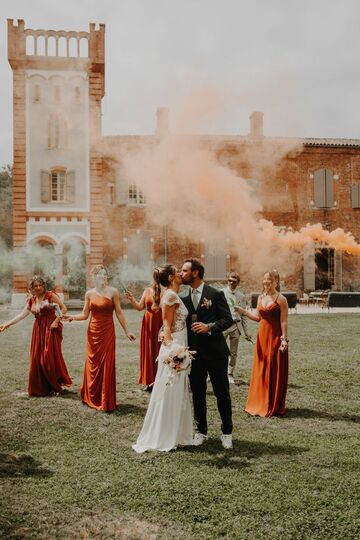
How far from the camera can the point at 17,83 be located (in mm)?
28344

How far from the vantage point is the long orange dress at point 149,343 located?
912 cm

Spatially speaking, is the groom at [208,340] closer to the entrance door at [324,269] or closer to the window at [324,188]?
the entrance door at [324,269]

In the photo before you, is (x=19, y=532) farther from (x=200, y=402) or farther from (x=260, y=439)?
(x=260, y=439)

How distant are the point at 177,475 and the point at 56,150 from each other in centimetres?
2564

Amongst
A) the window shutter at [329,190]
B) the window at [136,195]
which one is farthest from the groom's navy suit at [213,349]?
the window shutter at [329,190]

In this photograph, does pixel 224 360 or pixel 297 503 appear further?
pixel 224 360

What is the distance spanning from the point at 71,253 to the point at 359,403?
2323cm

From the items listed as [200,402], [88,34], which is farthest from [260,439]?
[88,34]

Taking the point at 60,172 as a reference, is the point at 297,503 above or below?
below

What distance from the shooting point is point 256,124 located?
35938mm

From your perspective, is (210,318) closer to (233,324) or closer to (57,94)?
(233,324)

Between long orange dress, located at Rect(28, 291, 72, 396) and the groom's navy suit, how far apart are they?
11.1 ft

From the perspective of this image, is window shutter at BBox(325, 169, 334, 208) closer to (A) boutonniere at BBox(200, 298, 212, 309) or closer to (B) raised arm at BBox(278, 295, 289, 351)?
(B) raised arm at BBox(278, 295, 289, 351)

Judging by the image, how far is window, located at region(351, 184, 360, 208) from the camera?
33.7m
